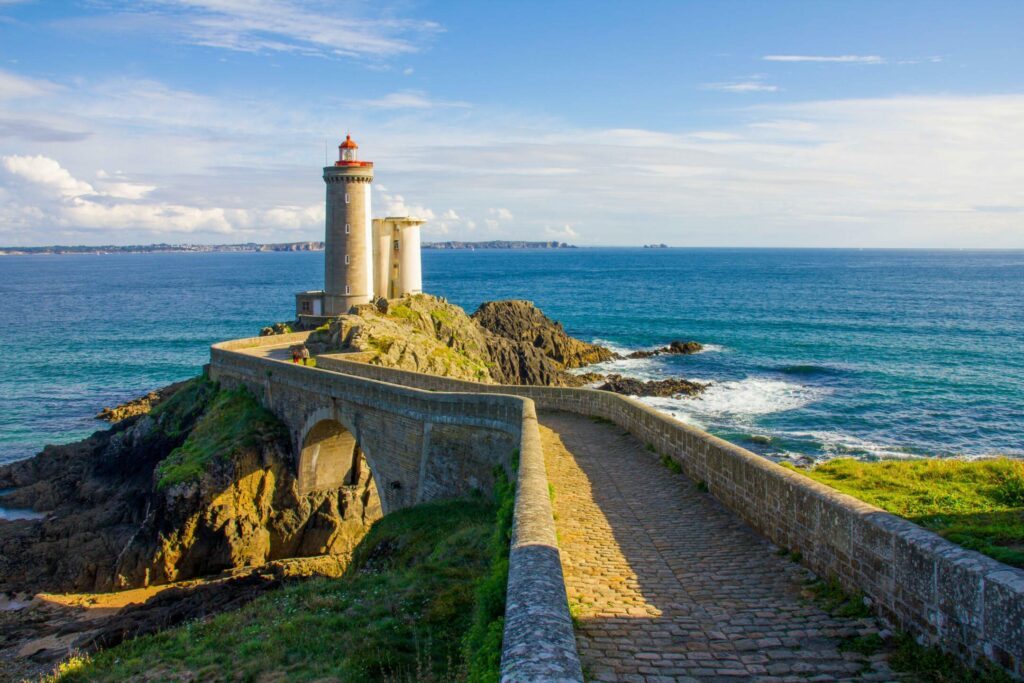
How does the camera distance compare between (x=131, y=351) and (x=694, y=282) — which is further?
(x=694, y=282)

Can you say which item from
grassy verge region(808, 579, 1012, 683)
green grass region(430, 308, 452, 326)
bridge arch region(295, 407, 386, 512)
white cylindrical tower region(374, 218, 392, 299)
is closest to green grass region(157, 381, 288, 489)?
bridge arch region(295, 407, 386, 512)

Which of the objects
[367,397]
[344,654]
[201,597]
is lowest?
[201,597]

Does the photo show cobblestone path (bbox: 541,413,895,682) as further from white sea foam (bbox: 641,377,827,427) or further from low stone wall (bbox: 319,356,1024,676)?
white sea foam (bbox: 641,377,827,427)

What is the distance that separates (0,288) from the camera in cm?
13788

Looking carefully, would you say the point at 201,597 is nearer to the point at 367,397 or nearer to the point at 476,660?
the point at 367,397

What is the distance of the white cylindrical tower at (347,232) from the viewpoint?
39.9 m

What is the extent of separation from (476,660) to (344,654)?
4.95 metres

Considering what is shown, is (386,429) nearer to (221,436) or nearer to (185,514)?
(185,514)

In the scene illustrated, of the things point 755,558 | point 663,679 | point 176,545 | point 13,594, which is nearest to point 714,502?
point 755,558

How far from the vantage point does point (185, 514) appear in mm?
24594

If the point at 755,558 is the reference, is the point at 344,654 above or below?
below

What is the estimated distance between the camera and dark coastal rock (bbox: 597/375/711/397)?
142 ft

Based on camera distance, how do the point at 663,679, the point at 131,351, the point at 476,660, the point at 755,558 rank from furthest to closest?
the point at 131,351 → the point at 755,558 → the point at 476,660 → the point at 663,679

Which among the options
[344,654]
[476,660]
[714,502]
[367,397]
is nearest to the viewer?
[476,660]
